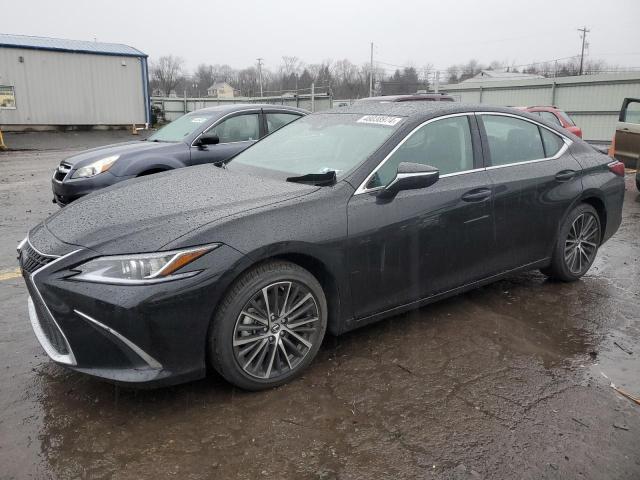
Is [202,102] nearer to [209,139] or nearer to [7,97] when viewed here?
[7,97]

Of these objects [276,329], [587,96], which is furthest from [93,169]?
[587,96]

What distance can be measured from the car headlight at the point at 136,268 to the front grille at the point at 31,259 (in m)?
0.26

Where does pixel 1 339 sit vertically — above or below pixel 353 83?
below

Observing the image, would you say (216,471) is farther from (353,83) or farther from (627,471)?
(353,83)

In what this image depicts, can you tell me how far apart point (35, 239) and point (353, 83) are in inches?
2447

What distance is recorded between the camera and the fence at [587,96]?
2028cm

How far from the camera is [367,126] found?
382 cm

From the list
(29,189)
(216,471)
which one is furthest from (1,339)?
(29,189)

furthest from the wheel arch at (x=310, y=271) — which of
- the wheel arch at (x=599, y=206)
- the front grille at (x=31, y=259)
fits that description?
the wheel arch at (x=599, y=206)

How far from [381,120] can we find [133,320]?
223 centimetres

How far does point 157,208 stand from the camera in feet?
9.96

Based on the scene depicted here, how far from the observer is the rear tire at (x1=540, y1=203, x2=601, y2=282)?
4547mm

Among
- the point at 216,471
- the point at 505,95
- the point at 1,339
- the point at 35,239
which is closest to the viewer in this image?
the point at 216,471

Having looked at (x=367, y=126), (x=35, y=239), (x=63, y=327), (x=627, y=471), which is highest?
(x=367, y=126)
